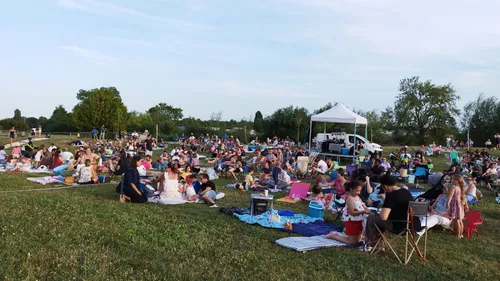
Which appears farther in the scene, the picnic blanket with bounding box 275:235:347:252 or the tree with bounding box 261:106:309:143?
the tree with bounding box 261:106:309:143

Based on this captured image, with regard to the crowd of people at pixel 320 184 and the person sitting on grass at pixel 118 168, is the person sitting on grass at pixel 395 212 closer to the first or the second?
the crowd of people at pixel 320 184

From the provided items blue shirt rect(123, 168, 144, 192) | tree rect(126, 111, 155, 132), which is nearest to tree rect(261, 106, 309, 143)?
tree rect(126, 111, 155, 132)

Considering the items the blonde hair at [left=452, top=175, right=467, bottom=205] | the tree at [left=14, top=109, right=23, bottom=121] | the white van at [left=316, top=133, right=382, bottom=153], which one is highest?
the tree at [left=14, top=109, right=23, bottom=121]

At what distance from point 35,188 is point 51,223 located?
5.29 meters

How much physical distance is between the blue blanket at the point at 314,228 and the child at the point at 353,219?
21.1 inches

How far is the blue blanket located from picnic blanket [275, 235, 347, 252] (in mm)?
507

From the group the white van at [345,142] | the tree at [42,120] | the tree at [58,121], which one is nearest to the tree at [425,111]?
the white van at [345,142]

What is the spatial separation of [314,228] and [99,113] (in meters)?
48.4

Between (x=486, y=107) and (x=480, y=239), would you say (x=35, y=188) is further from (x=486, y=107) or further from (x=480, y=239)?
(x=486, y=107)

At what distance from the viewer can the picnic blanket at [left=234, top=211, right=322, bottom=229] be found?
25.8 ft

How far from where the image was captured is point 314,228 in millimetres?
7941

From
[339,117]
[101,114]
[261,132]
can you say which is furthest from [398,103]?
[101,114]

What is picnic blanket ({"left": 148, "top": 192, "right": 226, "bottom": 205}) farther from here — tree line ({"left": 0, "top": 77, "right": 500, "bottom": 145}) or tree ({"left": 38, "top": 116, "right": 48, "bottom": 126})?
tree ({"left": 38, "top": 116, "right": 48, "bottom": 126})

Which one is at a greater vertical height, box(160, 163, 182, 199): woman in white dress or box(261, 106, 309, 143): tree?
box(261, 106, 309, 143): tree
